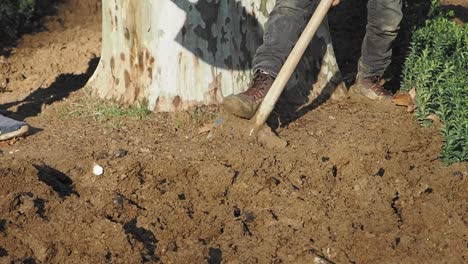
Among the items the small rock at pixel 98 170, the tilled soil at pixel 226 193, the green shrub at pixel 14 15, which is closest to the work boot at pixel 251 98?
the tilled soil at pixel 226 193

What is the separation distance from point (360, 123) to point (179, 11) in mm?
1323

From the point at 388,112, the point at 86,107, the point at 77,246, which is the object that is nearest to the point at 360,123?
the point at 388,112

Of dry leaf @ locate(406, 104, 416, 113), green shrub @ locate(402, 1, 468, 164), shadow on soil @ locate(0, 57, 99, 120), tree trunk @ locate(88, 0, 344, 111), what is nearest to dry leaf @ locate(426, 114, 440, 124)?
green shrub @ locate(402, 1, 468, 164)

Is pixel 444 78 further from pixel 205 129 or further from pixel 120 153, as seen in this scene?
pixel 120 153

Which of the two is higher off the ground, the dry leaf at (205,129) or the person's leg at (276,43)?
the person's leg at (276,43)

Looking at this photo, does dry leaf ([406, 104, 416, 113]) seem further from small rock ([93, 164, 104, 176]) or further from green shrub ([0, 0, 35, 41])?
green shrub ([0, 0, 35, 41])

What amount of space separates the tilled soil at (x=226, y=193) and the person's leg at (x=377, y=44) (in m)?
0.45

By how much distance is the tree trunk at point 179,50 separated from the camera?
517 centimetres

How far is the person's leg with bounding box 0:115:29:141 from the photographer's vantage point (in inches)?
190

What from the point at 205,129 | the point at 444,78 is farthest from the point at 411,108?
the point at 205,129

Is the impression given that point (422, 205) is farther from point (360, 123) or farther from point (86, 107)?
point (86, 107)

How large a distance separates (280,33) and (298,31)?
0.14 metres

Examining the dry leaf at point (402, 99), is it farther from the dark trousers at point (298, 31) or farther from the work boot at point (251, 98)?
the work boot at point (251, 98)

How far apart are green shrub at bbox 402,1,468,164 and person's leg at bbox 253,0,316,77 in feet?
2.90
